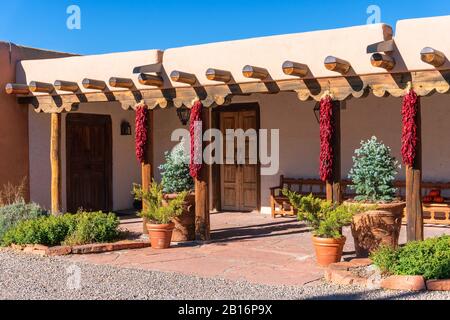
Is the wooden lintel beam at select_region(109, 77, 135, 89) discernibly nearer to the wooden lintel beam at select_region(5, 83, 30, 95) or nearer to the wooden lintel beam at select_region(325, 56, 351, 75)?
the wooden lintel beam at select_region(5, 83, 30, 95)

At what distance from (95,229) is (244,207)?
4402mm

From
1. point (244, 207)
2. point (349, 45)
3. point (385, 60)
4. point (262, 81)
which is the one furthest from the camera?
point (244, 207)

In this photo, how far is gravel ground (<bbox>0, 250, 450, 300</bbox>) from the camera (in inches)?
222

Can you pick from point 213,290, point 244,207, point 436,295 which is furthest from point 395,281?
point 244,207

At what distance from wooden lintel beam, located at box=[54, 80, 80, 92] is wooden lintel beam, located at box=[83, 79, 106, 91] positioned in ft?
1.61

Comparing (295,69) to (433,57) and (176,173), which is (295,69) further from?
(176,173)

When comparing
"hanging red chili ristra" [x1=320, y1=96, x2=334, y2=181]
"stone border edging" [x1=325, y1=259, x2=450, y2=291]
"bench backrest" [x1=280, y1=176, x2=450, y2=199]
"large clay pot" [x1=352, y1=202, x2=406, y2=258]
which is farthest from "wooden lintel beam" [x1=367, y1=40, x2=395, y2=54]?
"bench backrest" [x1=280, y1=176, x2=450, y2=199]

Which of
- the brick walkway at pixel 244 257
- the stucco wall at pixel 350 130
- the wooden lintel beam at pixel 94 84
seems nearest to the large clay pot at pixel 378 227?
the brick walkway at pixel 244 257

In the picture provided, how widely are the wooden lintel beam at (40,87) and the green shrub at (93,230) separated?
8.44 ft

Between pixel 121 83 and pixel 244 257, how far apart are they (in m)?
3.56

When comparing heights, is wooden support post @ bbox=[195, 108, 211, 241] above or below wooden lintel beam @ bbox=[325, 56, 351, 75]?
below

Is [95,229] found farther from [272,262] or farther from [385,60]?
[385,60]

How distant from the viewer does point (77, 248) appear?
8156mm

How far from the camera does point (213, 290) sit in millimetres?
5926
